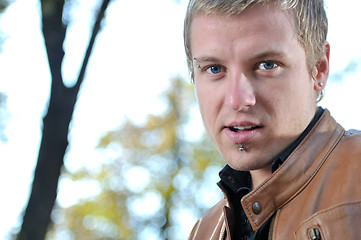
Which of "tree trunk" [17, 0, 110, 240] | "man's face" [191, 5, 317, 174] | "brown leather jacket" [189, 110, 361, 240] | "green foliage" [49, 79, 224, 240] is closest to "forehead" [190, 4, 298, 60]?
"man's face" [191, 5, 317, 174]

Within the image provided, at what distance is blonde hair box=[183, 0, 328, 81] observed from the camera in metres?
2.24

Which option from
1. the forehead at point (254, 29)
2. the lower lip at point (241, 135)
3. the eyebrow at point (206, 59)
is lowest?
the lower lip at point (241, 135)

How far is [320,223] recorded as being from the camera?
1993mm

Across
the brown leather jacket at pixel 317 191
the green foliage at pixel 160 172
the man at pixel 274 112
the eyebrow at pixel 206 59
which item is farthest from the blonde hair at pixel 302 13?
the green foliage at pixel 160 172

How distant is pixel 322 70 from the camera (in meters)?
2.42

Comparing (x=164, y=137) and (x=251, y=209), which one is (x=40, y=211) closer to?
(x=251, y=209)

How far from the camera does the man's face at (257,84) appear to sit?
218cm

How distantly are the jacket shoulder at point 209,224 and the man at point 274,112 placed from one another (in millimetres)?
581

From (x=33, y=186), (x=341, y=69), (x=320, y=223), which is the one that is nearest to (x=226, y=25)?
(x=320, y=223)

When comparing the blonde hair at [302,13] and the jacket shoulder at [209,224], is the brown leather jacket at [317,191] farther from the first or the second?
the jacket shoulder at [209,224]

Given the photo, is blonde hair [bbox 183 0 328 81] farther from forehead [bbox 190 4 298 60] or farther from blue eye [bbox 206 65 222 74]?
blue eye [bbox 206 65 222 74]

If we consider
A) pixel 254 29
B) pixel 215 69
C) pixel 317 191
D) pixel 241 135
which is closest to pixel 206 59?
pixel 215 69

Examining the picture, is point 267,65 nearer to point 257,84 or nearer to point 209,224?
point 257,84

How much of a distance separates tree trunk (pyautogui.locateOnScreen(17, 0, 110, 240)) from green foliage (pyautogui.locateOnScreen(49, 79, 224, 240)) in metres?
14.0
